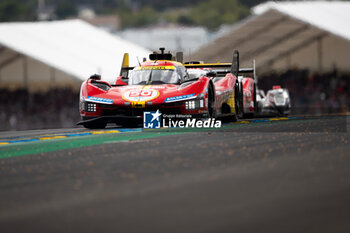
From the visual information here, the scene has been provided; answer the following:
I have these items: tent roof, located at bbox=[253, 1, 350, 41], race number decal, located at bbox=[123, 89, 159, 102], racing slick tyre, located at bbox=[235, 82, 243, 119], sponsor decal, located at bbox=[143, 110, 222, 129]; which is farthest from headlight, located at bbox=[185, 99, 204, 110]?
tent roof, located at bbox=[253, 1, 350, 41]

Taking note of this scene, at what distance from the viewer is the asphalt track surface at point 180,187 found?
4750 mm

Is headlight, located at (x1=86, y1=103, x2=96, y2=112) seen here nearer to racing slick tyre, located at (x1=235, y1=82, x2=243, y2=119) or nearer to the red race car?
the red race car

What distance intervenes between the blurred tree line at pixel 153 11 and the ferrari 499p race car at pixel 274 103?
58.8 m

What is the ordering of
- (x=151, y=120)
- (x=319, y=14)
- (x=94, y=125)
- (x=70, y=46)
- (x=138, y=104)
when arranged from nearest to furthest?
(x=138, y=104), (x=151, y=120), (x=94, y=125), (x=70, y=46), (x=319, y=14)

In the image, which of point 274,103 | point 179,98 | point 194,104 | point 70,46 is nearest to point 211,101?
point 194,104

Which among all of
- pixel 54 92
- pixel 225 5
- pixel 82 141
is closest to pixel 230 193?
pixel 82 141

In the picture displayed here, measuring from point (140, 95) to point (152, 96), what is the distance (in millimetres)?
240

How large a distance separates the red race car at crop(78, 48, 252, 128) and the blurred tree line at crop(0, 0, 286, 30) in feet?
213

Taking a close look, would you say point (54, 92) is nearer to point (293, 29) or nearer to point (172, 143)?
point (293, 29)

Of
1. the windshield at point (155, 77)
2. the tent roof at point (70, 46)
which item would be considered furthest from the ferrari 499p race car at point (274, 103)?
the tent roof at point (70, 46)

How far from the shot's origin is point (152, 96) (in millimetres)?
13414

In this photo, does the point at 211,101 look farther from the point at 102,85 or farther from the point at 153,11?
the point at 153,11

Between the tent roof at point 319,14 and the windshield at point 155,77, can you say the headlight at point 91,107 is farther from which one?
the tent roof at point 319,14

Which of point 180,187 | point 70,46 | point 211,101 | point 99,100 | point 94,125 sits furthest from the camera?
point 70,46
